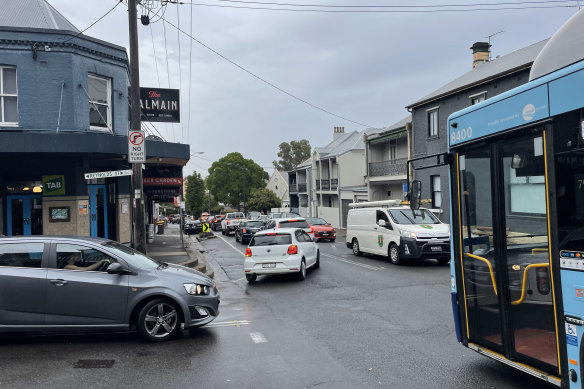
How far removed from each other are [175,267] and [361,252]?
459 inches

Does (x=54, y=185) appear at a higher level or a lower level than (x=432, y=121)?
lower

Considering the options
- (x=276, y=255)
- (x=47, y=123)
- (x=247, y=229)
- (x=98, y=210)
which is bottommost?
(x=276, y=255)

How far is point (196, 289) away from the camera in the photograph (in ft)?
25.4

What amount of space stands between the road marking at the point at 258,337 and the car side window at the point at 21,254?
135 inches

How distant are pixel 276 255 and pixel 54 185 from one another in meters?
7.82

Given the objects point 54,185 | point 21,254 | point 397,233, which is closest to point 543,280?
point 21,254

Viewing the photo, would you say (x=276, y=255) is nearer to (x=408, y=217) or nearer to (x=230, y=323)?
(x=230, y=323)

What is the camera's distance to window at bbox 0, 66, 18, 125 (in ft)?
50.8

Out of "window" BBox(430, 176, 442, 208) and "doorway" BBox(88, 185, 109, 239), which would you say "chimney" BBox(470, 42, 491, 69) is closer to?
"window" BBox(430, 176, 442, 208)

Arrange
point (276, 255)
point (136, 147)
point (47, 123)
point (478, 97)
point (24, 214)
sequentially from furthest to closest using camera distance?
point (478, 97), point (24, 214), point (47, 123), point (276, 255), point (136, 147)

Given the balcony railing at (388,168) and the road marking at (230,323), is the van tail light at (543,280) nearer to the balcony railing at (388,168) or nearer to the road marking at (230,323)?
the road marking at (230,323)

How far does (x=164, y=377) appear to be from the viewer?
5.88 m

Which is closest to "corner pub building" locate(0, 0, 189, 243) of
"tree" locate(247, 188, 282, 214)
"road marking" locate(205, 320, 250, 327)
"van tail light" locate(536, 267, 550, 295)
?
"road marking" locate(205, 320, 250, 327)

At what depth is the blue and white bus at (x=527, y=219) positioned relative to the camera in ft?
13.6
